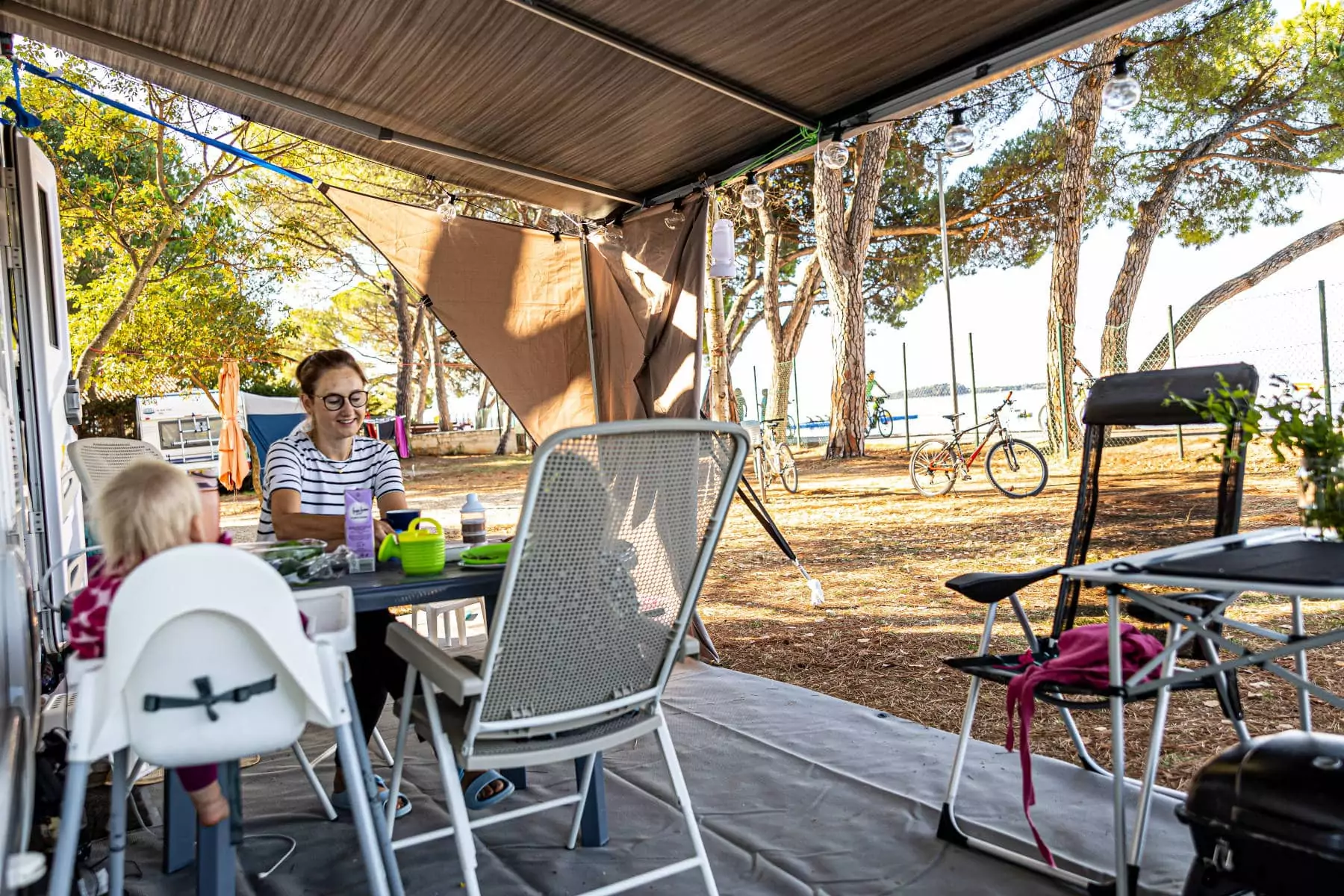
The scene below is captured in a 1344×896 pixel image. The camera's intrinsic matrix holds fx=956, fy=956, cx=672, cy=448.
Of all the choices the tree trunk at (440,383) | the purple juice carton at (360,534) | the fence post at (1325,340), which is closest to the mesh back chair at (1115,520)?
the purple juice carton at (360,534)

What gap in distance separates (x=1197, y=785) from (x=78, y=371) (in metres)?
10.3

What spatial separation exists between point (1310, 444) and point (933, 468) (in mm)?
8496

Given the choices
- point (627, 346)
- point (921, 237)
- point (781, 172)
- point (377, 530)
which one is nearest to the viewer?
point (377, 530)

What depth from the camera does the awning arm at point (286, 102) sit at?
10.0 ft

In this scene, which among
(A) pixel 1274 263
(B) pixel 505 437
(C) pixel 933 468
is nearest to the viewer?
(C) pixel 933 468

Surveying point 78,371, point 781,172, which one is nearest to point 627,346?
point 78,371

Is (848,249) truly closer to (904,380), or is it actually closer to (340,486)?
(904,380)

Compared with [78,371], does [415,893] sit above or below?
below

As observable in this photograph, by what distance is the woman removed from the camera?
8.64 feet

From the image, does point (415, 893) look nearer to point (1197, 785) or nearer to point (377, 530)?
point (377, 530)

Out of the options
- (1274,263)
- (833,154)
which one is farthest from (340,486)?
(1274,263)

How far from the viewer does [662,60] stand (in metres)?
3.16

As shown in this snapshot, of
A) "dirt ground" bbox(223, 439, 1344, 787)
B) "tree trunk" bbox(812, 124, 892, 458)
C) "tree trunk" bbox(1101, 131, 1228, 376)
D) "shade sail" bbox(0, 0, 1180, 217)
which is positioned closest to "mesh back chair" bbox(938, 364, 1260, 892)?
"dirt ground" bbox(223, 439, 1344, 787)

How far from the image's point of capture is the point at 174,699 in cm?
147
